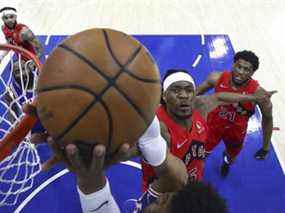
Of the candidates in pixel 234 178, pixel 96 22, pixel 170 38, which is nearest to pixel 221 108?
pixel 234 178

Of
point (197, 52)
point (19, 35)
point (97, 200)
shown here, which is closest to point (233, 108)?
point (97, 200)

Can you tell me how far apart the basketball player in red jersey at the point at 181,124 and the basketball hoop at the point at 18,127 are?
729 mm

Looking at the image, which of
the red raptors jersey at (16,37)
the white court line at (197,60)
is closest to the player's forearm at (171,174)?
the red raptors jersey at (16,37)

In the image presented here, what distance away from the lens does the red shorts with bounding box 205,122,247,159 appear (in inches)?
116

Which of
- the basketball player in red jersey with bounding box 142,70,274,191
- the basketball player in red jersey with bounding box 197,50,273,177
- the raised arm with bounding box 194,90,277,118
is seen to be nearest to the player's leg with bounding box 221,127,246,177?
the basketball player in red jersey with bounding box 197,50,273,177

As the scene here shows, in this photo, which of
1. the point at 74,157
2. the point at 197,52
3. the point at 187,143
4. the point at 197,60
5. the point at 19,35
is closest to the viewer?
the point at 74,157

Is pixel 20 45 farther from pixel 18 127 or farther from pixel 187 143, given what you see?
pixel 187 143

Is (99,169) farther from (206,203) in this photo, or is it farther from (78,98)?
(206,203)

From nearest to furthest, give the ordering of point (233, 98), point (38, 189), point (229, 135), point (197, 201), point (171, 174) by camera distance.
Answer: point (197, 201)
point (171, 174)
point (233, 98)
point (229, 135)
point (38, 189)

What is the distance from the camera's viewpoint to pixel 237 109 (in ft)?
9.41

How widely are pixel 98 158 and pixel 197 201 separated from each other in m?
0.39

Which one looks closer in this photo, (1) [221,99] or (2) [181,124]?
(2) [181,124]

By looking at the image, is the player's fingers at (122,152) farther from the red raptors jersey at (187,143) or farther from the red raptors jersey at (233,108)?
the red raptors jersey at (233,108)

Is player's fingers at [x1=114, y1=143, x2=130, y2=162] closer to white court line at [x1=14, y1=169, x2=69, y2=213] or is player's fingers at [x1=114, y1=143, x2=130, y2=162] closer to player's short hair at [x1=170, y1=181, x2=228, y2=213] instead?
player's short hair at [x1=170, y1=181, x2=228, y2=213]
